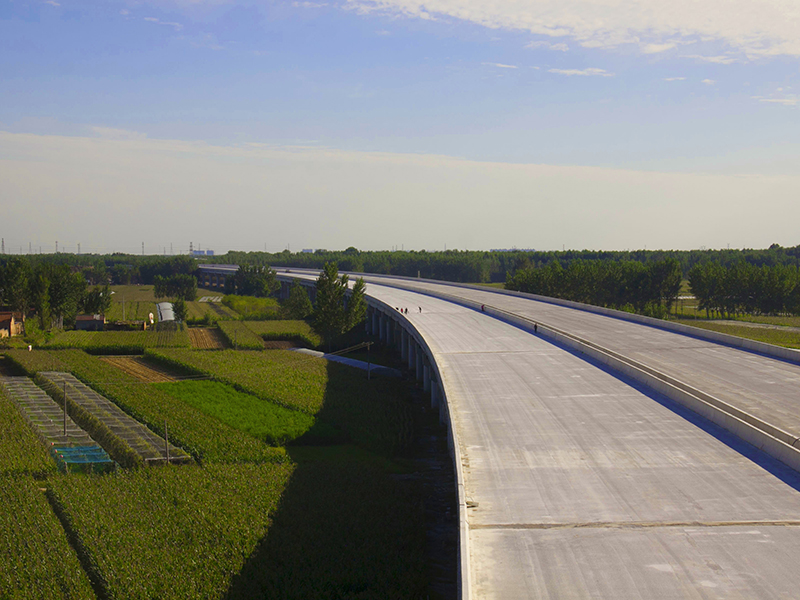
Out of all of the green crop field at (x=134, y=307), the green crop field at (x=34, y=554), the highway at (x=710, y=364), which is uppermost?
the highway at (x=710, y=364)

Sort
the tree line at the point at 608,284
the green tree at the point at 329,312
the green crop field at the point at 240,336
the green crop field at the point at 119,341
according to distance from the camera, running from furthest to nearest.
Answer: the tree line at the point at 608,284
the green tree at the point at 329,312
the green crop field at the point at 240,336
the green crop field at the point at 119,341

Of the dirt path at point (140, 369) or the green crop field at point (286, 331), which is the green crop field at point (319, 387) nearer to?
the dirt path at point (140, 369)

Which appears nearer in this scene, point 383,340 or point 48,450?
point 48,450

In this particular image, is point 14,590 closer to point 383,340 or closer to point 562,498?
point 562,498

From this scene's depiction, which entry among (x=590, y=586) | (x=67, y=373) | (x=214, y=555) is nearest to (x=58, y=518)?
(x=214, y=555)

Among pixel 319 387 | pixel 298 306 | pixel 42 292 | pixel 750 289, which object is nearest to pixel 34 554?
pixel 319 387

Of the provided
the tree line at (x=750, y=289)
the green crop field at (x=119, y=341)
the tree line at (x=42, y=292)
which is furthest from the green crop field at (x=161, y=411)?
the tree line at (x=750, y=289)
